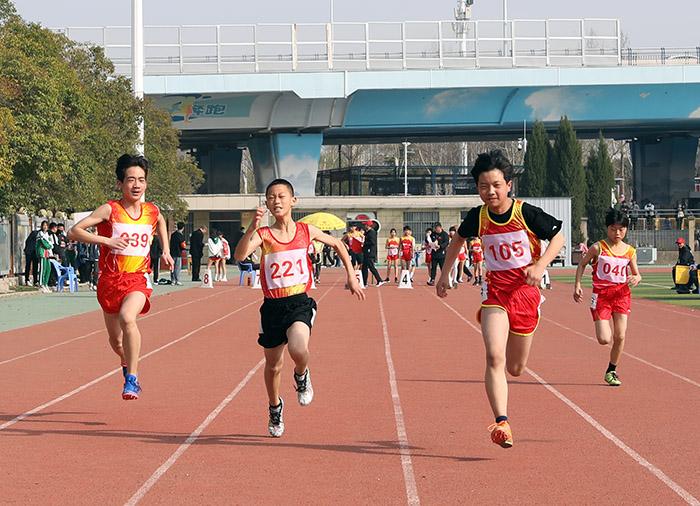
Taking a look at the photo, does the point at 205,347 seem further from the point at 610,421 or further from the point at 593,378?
the point at 610,421

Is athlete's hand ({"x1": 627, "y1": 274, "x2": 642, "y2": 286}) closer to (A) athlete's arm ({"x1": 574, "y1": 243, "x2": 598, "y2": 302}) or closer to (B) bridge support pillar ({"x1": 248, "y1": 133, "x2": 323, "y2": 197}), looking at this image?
(A) athlete's arm ({"x1": 574, "y1": 243, "x2": 598, "y2": 302})

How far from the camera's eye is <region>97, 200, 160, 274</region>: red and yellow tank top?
10156mm

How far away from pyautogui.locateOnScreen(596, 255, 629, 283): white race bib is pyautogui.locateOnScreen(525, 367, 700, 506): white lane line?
4.03 feet

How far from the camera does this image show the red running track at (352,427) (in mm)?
7160

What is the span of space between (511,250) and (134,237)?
3.30 metres

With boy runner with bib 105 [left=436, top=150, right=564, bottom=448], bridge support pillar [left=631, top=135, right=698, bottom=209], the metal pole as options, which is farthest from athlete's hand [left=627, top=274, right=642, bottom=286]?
bridge support pillar [left=631, top=135, right=698, bottom=209]

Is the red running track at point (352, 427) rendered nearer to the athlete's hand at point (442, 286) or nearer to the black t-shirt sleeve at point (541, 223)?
the athlete's hand at point (442, 286)

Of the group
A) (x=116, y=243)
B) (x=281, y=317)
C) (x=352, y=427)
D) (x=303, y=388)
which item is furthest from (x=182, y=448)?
(x=116, y=243)

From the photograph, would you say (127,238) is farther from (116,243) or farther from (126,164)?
(126,164)

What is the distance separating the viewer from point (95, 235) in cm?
993

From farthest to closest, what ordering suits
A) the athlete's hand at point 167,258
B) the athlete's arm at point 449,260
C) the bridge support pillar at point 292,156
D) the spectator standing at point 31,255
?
the bridge support pillar at point 292,156, the spectator standing at point 31,255, the athlete's hand at point 167,258, the athlete's arm at point 449,260

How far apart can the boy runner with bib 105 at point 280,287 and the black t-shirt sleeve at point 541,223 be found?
127 cm

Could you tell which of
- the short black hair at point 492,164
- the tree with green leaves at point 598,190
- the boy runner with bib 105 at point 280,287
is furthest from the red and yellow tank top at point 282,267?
the tree with green leaves at point 598,190

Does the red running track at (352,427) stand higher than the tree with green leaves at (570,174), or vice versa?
the tree with green leaves at (570,174)
